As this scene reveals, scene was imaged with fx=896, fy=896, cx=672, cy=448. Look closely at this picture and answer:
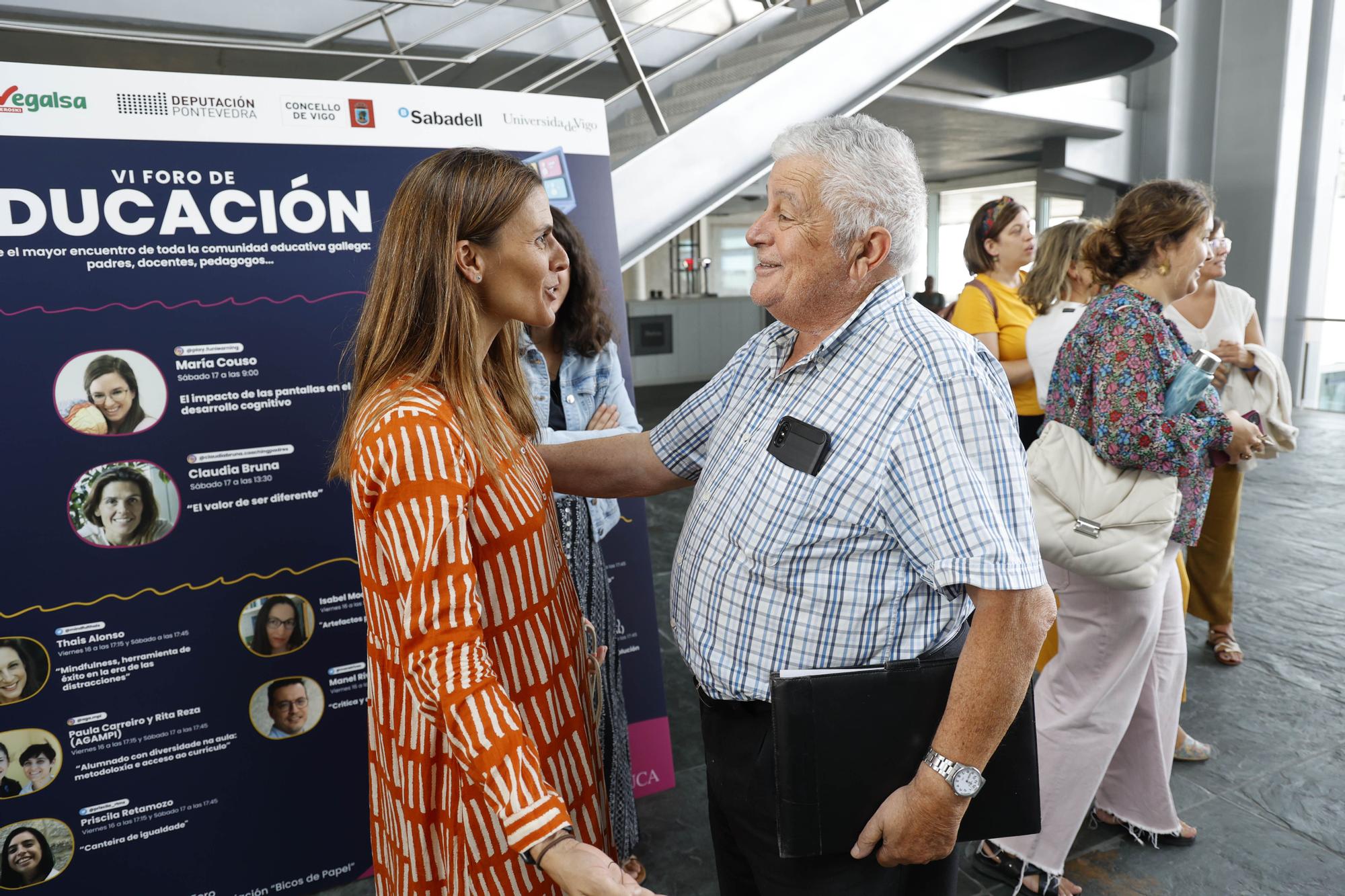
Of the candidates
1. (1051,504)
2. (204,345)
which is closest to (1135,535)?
(1051,504)

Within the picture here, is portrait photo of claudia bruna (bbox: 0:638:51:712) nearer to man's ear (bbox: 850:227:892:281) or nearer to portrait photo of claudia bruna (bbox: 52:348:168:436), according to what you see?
portrait photo of claudia bruna (bbox: 52:348:168:436)

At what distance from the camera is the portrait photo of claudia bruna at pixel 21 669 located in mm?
1848

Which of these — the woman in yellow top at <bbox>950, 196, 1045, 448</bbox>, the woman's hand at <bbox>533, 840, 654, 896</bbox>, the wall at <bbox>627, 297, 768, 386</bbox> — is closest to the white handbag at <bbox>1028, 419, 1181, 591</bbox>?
the woman's hand at <bbox>533, 840, 654, 896</bbox>

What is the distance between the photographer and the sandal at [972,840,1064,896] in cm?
222

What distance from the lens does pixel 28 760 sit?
1.89 metres

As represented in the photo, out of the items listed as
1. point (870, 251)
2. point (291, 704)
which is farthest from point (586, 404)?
point (870, 251)

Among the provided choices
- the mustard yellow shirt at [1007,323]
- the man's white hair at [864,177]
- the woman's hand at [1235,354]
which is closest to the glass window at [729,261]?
the mustard yellow shirt at [1007,323]

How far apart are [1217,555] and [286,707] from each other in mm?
3424

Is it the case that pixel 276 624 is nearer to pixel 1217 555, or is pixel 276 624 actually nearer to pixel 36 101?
pixel 36 101

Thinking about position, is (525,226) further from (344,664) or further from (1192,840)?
(1192,840)

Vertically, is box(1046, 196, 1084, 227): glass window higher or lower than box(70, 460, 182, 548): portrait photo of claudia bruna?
higher

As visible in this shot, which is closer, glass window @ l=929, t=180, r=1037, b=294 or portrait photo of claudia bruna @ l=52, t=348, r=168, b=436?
portrait photo of claudia bruna @ l=52, t=348, r=168, b=436

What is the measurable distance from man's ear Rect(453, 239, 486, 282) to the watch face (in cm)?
99

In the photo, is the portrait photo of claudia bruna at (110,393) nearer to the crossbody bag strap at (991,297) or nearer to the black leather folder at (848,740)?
the black leather folder at (848,740)
